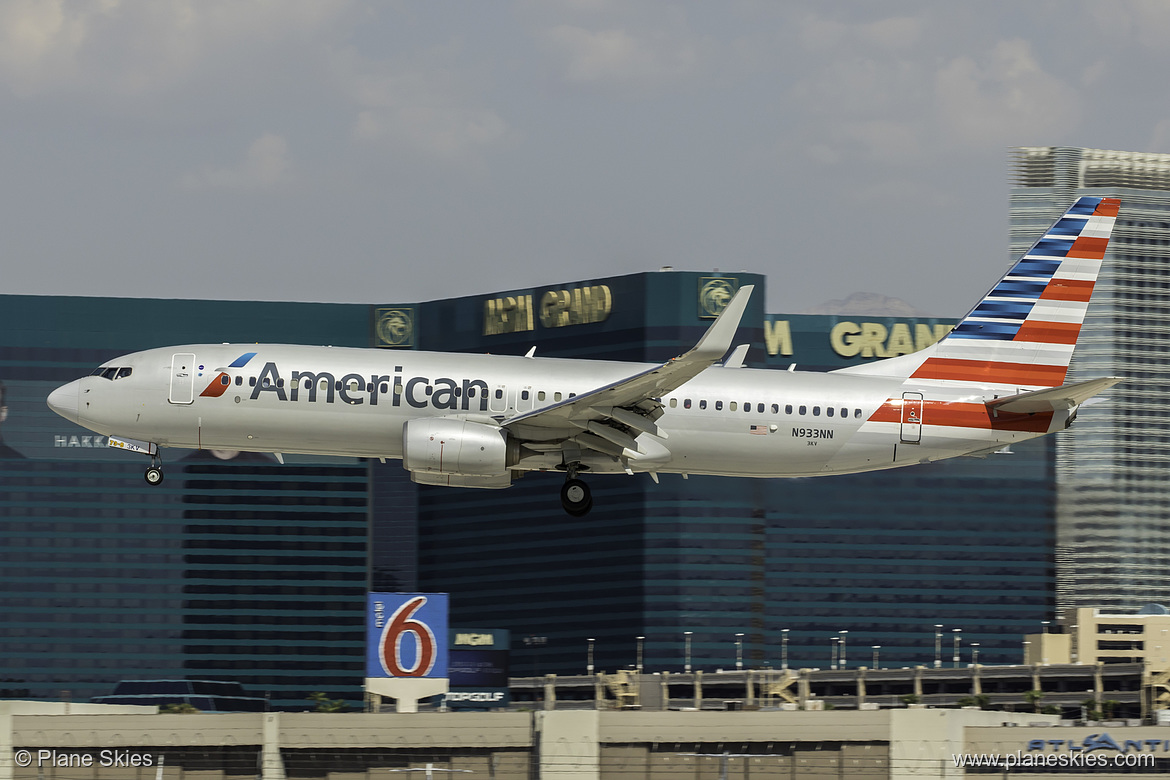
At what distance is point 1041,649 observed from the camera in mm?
170000

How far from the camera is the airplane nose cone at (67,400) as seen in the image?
4812 centimetres

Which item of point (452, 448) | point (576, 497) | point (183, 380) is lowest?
point (576, 497)

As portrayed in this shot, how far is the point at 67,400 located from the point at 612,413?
676 inches

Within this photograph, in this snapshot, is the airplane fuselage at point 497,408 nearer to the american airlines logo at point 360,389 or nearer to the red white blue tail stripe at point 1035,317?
the american airlines logo at point 360,389

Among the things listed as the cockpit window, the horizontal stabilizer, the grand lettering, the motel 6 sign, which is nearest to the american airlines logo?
the grand lettering

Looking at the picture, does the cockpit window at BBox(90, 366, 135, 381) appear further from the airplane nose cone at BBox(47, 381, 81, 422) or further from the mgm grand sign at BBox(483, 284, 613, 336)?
the mgm grand sign at BBox(483, 284, 613, 336)

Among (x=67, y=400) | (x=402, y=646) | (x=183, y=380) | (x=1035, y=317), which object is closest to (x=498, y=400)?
(x=183, y=380)

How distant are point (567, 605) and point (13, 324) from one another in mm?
76942

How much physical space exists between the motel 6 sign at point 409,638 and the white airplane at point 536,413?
102 feet

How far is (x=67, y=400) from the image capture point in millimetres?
48312

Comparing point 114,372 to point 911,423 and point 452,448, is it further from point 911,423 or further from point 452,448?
point 911,423

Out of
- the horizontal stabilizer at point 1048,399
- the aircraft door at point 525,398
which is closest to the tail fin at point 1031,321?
the horizontal stabilizer at point 1048,399

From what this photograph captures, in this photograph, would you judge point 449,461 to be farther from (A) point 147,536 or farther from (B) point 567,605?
(A) point 147,536

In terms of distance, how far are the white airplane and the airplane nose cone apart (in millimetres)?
52
